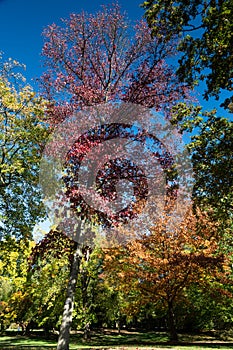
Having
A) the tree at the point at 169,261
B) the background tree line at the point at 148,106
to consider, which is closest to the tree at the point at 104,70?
the background tree line at the point at 148,106

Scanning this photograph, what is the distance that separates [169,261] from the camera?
1471 cm

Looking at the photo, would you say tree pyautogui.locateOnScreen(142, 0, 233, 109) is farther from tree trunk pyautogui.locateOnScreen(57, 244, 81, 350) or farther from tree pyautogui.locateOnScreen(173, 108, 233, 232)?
tree trunk pyautogui.locateOnScreen(57, 244, 81, 350)

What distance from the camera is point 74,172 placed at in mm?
9609

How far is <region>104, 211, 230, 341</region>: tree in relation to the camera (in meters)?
14.7

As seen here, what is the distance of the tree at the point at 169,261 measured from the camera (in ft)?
48.3

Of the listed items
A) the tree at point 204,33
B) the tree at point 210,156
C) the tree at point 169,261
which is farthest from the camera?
the tree at point 169,261

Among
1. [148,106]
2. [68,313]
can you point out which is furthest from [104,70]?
[68,313]

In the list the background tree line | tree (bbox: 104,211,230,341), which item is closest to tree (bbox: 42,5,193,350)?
the background tree line

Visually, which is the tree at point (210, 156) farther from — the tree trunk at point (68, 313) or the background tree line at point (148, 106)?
the tree trunk at point (68, 313)

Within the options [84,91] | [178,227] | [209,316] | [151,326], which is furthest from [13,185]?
[151,326]

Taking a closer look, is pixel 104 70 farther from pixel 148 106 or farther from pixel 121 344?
pixel 121 344

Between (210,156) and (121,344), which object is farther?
(121,344)

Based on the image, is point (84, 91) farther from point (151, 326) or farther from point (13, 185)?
point (151, 326)

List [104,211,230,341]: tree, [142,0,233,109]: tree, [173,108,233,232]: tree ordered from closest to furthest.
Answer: [142,0,233,109]: tree
[173,108,233,232]: tree
[104,211,230,341]: tree
